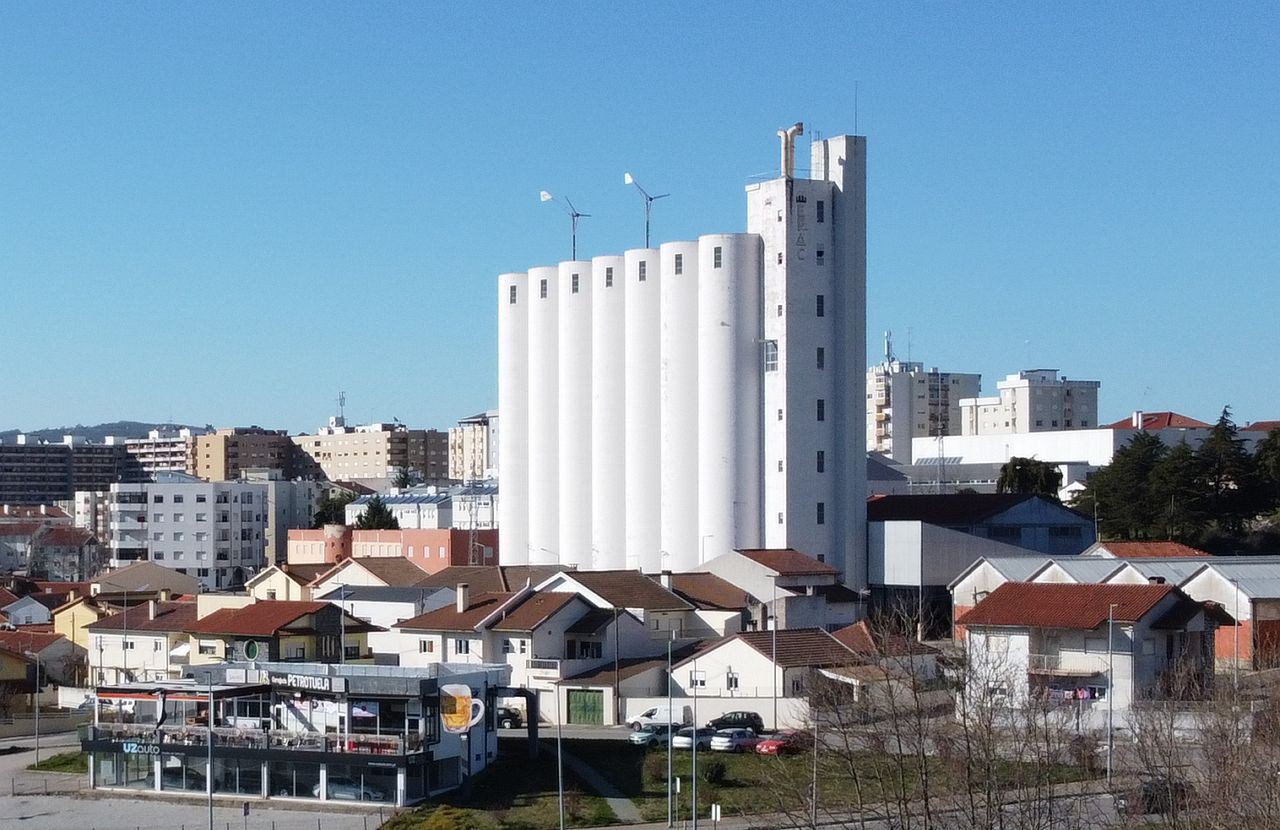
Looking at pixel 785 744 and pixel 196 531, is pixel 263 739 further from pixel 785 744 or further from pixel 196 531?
pixel 196 531

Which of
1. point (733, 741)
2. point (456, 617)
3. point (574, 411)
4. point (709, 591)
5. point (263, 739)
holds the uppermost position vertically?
point (574, 411)

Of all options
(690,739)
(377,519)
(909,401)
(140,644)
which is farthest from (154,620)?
(909,401)

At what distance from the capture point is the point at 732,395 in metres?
79.4

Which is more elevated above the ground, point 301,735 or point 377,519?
point 377,519

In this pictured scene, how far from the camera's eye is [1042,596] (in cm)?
5397

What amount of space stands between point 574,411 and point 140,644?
26503mm

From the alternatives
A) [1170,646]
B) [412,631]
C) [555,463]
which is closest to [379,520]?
[555,463]

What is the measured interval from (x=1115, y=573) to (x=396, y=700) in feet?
87.8

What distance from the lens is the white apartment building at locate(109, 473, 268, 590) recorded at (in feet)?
424

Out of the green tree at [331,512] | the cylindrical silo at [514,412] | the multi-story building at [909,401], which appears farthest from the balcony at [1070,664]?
the multi-story building at [909,401]

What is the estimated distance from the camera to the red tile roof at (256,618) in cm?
6203

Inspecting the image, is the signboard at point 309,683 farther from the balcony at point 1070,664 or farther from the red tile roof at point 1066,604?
the balcony at point 1070,664

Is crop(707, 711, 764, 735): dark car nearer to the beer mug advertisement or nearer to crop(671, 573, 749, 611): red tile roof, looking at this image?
the beer mug advertisement

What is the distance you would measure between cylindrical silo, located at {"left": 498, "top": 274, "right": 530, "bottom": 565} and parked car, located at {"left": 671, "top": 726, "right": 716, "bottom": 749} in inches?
1648
